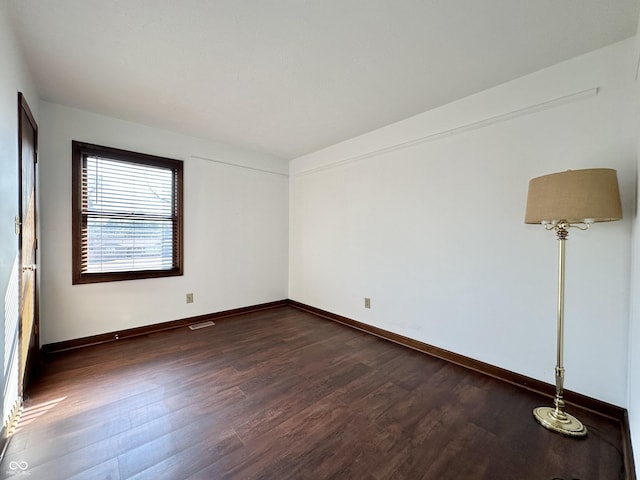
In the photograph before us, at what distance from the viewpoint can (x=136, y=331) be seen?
3.10 metres

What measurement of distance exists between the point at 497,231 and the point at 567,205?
0.78m

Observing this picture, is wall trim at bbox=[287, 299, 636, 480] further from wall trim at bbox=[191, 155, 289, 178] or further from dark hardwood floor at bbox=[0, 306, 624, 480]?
wall trim at bbox=[191, 155, 289, 178]

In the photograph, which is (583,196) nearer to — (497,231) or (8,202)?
(497,231)

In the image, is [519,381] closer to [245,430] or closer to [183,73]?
[245,430]

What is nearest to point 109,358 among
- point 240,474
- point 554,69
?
point 240,474

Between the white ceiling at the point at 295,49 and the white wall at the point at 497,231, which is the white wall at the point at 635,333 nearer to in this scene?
the white wall at the point at 497,231

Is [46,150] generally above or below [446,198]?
above

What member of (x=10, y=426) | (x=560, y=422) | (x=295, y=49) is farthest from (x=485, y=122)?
(x=10, y=426)

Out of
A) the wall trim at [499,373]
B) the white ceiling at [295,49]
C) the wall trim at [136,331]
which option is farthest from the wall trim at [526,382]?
the white ceiling at [295,49]

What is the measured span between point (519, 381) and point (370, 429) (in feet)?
4.55

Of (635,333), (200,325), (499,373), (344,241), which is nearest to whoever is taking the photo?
(635,333)

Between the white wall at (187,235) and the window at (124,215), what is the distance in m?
0.09

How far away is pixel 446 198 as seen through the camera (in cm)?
261

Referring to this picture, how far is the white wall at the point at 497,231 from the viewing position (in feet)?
5.87
